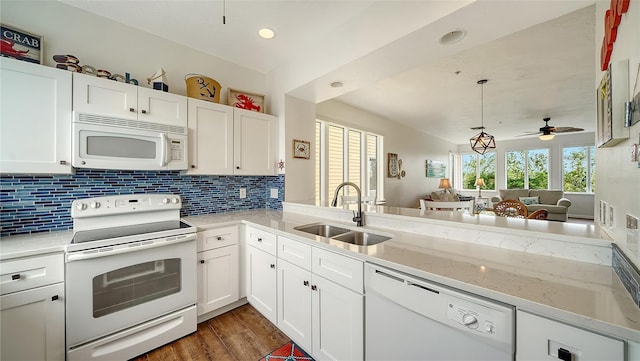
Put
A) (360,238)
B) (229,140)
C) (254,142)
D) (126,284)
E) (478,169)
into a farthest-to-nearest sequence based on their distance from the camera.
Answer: (478,169) < (254,142) < (229,140) < (360,238) < (126,284)

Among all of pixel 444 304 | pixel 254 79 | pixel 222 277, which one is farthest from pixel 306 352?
pixel 254 79

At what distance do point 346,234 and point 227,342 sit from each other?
127cm

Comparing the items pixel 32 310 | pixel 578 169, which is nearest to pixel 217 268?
pixel 32 310

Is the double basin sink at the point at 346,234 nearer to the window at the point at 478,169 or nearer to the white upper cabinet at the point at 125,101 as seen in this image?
the white upper cabinet at the point at 125,101

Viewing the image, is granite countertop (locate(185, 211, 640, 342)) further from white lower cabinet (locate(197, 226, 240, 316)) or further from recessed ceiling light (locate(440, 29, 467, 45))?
recessed ceiling light (locate(440, 29, 467, 45))

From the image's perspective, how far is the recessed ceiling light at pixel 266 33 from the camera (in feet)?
7.18

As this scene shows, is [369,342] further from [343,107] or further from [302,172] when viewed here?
[343,107]

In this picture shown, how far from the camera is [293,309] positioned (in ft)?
5.60

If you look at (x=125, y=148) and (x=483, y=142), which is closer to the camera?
(x=125, y=148)

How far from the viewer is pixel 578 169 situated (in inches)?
284

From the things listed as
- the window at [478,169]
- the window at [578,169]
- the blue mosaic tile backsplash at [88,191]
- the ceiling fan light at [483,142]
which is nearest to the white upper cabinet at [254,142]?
the blue mosaic tile backsplash at [88,191]

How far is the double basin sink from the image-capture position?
1745mm

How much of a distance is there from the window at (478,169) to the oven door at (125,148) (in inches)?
390

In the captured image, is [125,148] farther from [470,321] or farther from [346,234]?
[470,321]
